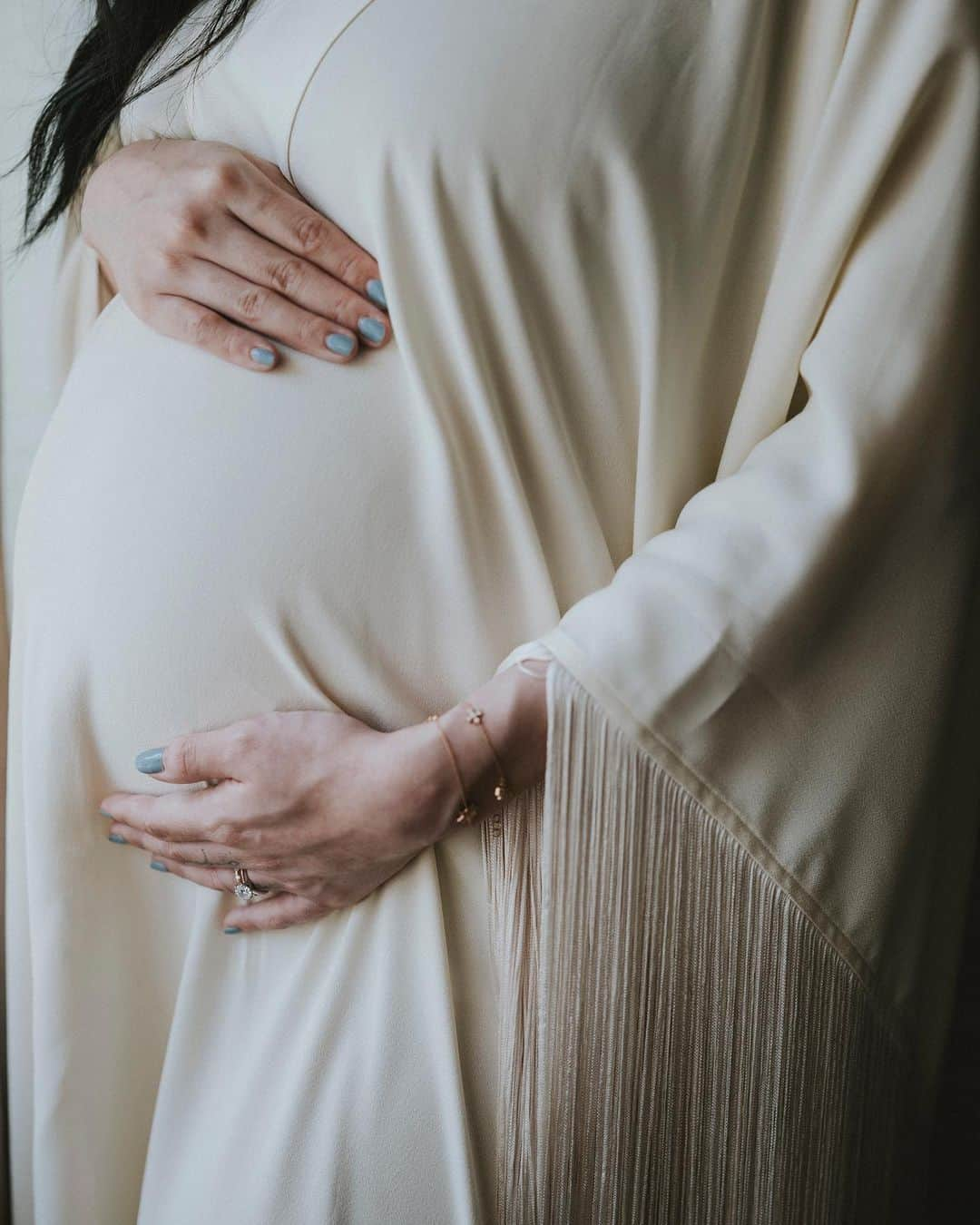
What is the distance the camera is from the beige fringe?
605 millimetres

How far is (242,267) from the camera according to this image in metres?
0.73

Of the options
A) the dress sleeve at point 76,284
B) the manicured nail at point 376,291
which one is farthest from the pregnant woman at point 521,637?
the dress sleeve at point 76,284

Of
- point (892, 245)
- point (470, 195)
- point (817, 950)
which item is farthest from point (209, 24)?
point (817, 950)

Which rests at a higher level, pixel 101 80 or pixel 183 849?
pixel 101 80

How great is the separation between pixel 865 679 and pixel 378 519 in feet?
1.08

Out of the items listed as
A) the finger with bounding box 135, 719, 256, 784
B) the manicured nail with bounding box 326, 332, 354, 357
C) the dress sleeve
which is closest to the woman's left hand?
the finger with bounding box 135, 719, 256, 784

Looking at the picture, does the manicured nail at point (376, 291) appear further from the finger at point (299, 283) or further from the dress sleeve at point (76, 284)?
the dress sleeve at point (76, 284)

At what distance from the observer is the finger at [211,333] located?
0.70 metres

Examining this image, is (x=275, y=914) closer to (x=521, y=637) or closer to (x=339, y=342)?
(x=521, y=637)

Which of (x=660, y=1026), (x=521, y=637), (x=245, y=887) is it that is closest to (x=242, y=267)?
(x=521, y=637)

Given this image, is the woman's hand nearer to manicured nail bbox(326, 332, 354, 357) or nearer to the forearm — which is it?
the forearm

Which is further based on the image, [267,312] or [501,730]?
[267,312]

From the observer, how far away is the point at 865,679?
0.63m

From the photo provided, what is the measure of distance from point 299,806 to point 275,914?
102 millimetres
